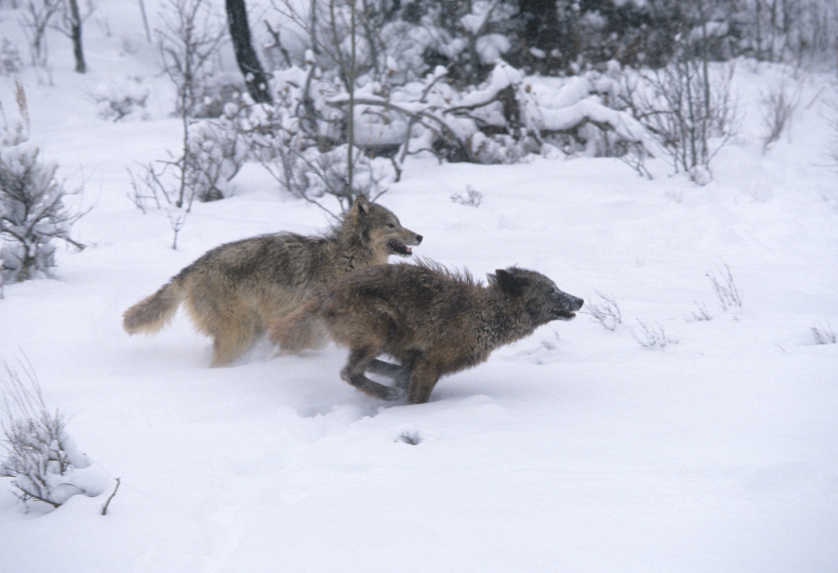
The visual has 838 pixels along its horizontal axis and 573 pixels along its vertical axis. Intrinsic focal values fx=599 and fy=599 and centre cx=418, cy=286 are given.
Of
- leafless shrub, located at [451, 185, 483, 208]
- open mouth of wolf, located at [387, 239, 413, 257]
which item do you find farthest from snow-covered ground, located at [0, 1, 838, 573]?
leafless shrub, located at [451, 185, 483, 208]

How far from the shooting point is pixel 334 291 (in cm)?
472

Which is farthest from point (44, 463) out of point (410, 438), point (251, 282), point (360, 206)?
point (360, 206)

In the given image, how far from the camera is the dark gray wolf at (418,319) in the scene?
4527 mm

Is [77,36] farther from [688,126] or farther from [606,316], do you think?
[606,316]

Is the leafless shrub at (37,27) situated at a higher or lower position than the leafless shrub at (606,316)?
higher

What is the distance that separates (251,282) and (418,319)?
2092 millimetres

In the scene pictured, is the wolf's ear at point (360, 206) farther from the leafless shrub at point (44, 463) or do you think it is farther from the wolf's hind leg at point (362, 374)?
the leafless shrub at point (44, 463)

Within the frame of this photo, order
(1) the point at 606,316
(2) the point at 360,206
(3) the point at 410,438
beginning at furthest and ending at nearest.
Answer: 1. (2) the point at 360,206
2. (1) the point at 606,316
3. (3) the point at 410,438

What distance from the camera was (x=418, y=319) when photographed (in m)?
4.55

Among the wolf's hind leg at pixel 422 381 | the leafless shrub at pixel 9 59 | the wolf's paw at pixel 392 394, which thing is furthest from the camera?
the leafless shrub at pixel 9 59

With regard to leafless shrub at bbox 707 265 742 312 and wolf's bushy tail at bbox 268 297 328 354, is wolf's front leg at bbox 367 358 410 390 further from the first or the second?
leafless shrub at bbox 707 265 742 312

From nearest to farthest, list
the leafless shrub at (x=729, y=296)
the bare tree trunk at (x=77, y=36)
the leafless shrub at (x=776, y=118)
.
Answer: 1. the leafless shrub at (x=729, y=296)
2. the leafless shrub at (x=776, y=118)
3. the bare tree trunk at (x=77, y=36)

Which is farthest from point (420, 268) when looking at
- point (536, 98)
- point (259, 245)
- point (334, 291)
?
point (536, 98)

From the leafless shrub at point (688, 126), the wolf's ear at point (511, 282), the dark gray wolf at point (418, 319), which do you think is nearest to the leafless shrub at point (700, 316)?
the dark gray wolf at point (418, 319)
